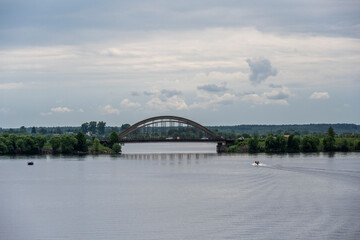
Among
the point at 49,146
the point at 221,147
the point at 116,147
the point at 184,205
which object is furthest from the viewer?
the point at 221,147

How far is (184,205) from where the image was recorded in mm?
42062

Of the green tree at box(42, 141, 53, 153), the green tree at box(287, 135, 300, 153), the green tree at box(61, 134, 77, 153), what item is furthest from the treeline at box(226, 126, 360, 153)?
the green tree at box(42, 141, 53, 153)

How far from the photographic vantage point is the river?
1296 inches

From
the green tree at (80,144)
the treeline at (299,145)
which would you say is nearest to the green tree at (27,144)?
the green tree at (80,144)

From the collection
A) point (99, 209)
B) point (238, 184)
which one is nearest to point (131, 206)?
point (99, 209)

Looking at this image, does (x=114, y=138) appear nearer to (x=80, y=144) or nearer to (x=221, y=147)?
(x=80, y=144)

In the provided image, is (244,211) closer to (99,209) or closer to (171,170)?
(99,209)

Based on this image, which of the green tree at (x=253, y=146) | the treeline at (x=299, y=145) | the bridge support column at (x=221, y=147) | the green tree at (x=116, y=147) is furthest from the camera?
the bridge support column at (x=221, y=147)

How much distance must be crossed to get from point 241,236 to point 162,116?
9985 cm

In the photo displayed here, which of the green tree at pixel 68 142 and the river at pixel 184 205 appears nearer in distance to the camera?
the river at pixel 184 205

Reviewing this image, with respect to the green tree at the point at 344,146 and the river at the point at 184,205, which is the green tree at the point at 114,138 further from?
the river at the point at 184,205

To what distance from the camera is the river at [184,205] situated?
108 feet

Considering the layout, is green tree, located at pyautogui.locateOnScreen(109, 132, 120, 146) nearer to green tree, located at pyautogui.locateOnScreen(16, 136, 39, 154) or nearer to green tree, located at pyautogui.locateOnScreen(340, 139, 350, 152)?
green tree, located at pyautogui.locateOnScreen(16, 136, 39, 154)

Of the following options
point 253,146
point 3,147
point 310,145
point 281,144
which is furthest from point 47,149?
point 310,145
